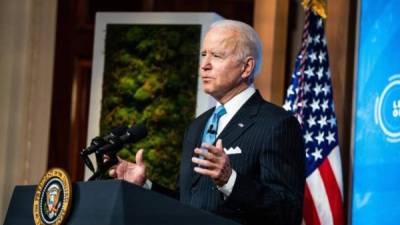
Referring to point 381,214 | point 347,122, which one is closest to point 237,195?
point 381,214

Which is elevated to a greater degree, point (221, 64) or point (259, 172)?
point (221, 64)

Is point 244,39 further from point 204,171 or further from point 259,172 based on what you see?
point 204,171

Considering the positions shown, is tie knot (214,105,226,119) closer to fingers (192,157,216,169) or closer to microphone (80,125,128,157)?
microphone (80,125,128,157)

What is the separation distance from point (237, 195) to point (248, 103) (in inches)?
19.1

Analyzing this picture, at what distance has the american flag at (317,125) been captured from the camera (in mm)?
4543

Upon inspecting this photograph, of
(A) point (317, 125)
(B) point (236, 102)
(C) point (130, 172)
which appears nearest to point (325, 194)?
(A) point (317, 125)

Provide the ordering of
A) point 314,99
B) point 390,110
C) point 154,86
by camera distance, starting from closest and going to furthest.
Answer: point 390,110 → point 314,99 → point 154,86

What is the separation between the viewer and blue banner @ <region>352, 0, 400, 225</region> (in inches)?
165

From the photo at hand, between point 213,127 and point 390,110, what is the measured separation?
1394 mm

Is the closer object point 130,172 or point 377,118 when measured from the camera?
point 130,172

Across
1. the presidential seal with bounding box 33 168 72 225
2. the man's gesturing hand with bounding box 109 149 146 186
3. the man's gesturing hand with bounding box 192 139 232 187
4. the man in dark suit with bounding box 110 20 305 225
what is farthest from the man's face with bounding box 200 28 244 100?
the presidential seal with bounding box 33 168 72 225

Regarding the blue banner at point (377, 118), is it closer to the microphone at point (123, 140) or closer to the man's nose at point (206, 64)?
the man's nose at point (206, 64)

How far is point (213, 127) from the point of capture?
10.2 ft

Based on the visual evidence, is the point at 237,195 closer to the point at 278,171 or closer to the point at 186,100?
the point at 278,171
